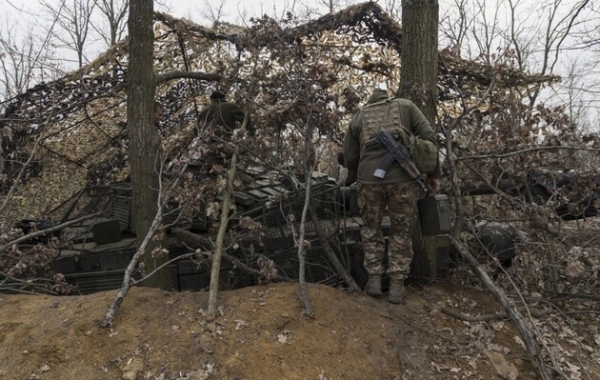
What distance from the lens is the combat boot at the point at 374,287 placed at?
405 centimetres

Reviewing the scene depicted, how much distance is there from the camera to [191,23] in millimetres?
6074

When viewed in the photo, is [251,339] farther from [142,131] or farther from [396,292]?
[142,131]

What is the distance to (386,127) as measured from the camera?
3.93 meters

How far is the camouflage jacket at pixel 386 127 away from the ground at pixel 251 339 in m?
1.19

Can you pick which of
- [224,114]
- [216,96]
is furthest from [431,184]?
[216,96]

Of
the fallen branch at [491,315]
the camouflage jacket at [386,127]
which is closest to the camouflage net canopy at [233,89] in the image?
the camouflage jacket at [386,127]

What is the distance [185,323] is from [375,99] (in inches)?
106

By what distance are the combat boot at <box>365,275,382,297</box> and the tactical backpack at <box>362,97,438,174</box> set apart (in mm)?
1128

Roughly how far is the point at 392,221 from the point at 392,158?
2.09ft

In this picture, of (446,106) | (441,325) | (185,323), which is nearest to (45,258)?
(185,323)

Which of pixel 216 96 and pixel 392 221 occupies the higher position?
pixel 216 96

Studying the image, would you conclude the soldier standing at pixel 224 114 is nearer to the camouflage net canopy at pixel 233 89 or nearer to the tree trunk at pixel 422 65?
the camouflage net canopy at pixel 233 89

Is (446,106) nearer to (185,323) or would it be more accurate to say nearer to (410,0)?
(410,0)

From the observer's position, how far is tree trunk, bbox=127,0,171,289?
4746 mm
